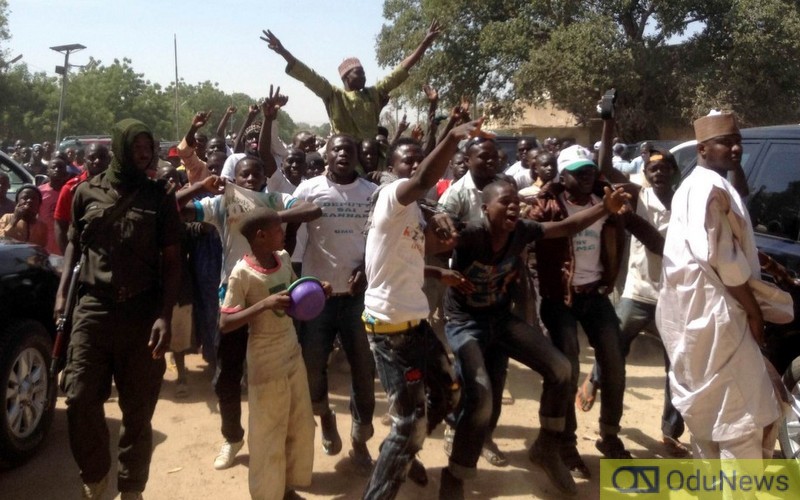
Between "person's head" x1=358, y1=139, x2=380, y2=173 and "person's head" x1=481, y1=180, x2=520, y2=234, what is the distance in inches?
76.6

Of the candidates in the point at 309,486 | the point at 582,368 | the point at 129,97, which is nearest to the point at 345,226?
the point at 309,486

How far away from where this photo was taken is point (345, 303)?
410 cm

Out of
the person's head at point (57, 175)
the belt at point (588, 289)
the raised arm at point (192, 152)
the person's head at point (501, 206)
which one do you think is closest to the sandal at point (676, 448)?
the belt at point (588, 289)

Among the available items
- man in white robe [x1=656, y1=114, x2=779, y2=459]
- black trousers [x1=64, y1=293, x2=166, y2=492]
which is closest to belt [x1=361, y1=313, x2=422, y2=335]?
black trousers [x1=64, y1=293, x2=166, y2=492]

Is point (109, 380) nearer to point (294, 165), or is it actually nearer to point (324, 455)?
point (324, 455)

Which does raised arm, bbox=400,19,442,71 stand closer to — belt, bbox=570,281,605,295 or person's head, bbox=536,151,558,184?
person's head, bbox=536,151,558,184

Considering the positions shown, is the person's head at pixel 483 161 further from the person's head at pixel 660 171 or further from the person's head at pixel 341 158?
the person's head at pixel 660 171

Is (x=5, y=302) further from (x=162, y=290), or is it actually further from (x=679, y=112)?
(x=679, y=112)

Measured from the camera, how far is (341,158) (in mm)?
4180

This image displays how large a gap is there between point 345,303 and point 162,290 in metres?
1.06

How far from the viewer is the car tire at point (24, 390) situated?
3.98 meters

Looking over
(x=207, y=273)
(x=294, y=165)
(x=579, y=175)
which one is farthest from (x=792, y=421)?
(x=207, y=273)

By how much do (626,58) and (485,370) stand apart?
18.9 meters

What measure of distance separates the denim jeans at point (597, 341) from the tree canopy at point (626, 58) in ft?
56.5
